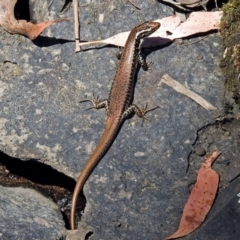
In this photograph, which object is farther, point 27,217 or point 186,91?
point 186,91

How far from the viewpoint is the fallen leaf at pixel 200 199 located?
550 centimetres

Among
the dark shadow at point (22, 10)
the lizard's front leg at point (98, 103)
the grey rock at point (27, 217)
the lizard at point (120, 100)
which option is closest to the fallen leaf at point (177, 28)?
the lizard at point (120, 100)

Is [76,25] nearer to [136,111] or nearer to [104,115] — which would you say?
[104,115]

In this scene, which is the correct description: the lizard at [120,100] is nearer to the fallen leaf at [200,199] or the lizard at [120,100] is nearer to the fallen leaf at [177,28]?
the fallen leaf at [177,28]

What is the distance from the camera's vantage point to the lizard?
19.1 feet

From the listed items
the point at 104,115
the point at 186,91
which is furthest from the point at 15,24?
the point at 186,91

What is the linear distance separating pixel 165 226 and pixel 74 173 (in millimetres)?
987

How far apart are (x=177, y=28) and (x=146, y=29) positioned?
356mm

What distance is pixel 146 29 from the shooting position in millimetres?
6285

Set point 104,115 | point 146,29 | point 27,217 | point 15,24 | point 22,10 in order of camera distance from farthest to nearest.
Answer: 1. point 22,10
2. point 15,24
3. point 146,29
4. point 104,115
5. point 27,217

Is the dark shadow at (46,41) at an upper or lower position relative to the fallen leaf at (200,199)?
upper

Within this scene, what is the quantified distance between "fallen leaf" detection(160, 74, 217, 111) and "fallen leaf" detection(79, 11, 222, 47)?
456mm

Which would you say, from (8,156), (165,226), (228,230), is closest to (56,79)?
(8,156)

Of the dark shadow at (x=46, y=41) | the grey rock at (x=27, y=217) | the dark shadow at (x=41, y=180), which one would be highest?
the dark shadow at (x=46, y=41)
